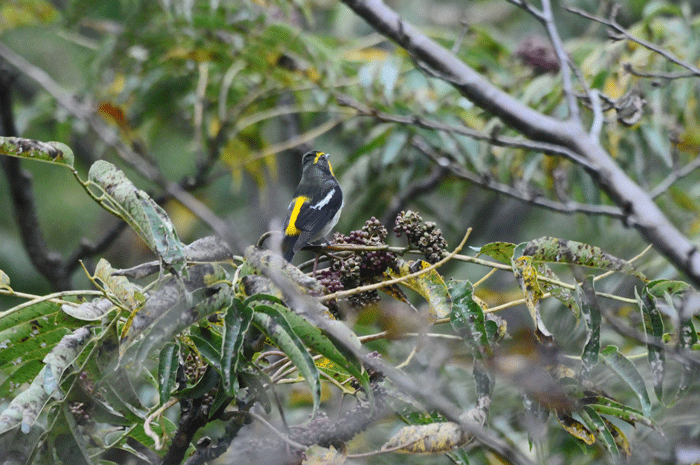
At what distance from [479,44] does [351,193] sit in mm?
1319

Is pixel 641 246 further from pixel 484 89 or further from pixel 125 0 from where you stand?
pixel 125 0

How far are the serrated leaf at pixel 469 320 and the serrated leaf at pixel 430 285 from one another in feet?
0.06

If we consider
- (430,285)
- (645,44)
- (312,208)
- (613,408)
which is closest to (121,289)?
(430,285)

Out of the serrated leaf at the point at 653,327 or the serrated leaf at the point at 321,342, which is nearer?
the serrated leaf at the point at 321,342

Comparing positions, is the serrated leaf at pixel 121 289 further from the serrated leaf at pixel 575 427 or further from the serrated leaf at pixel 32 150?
the serrated leaf at pixel 575 427

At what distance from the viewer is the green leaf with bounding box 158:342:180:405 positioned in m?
1.24

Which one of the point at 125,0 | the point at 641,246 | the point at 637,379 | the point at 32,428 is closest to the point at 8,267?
the point at 125,0

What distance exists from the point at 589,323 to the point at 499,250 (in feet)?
0.81

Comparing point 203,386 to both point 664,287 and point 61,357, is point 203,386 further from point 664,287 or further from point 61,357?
point 664,287

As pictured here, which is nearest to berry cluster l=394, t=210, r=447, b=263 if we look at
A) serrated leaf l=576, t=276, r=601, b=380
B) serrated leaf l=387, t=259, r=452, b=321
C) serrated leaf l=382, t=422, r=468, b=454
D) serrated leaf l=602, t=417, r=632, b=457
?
serrated leaf l=387, t=259, r=452, b=321

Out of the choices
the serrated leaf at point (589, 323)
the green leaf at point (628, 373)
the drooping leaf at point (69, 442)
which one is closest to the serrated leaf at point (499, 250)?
the serrated leaf at point (589, 323)

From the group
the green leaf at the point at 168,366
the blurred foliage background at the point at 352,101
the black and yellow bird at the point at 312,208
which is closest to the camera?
the green leaf at the point at 168,366

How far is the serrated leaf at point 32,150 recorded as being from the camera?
126cm

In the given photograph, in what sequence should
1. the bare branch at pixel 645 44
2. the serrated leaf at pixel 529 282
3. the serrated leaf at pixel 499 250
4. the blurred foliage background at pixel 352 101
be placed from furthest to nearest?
the blurred foliage background at pixel 352 101 → the bare branch at pixel 645 44 → the serrated leaf at pixel 499 250 → the serrated leaf at pixel 529 282
